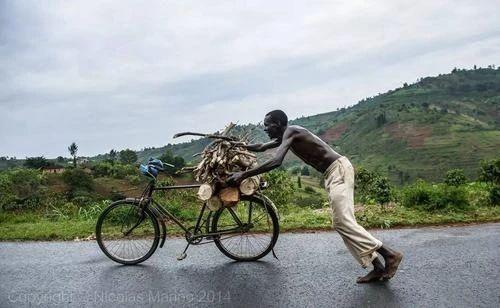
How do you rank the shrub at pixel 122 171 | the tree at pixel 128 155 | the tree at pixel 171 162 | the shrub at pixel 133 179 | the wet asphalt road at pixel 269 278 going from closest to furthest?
1. the wet asphalt road at pixel 269 278
2. the tree at pixel 171 162
3. the shrub at pixel 133 179
4. the shrub at pixel 122 171
5. the tree at pixel 128 155

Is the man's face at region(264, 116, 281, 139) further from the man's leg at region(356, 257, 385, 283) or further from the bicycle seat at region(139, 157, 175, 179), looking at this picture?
the man's leg at region(356, 257, 385, 283)

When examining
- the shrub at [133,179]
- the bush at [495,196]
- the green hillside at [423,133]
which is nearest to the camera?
the bush at [495,196]

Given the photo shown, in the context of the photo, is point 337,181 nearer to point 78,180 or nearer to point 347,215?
point 347,215

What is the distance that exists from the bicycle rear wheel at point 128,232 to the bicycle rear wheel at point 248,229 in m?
0.86

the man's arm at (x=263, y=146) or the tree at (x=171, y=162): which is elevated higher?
the man's arm at (x=263, y=146)

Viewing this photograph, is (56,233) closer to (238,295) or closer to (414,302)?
(238,295)

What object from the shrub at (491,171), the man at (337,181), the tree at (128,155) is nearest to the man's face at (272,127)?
the man at (337,181)

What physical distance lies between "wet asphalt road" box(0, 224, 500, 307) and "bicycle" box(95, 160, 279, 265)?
0.62ft

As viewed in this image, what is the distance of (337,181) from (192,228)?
206cm

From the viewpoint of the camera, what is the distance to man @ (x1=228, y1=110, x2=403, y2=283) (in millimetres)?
5113

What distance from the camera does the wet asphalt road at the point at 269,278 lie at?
4.68m

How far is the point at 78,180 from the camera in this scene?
113 ft

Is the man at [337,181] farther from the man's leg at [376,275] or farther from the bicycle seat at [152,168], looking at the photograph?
the bicycle seat at [152,168]

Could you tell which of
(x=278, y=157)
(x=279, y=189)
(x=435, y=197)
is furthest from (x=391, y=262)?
(x=279, y=189)
